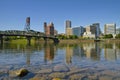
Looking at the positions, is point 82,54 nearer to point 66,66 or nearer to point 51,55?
point 51,55

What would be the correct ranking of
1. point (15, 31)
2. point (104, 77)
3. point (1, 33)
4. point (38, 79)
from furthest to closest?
point (15, 31), point (1, 33), point (104, 77), point (38, 79)

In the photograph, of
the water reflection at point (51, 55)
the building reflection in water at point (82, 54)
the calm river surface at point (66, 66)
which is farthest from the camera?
the building reflection in water at point (82, 54)

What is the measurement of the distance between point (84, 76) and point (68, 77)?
1700 millimetres

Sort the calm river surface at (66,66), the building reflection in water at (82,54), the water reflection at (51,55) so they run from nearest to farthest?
the calm river surface at (66,66) → the water reflection at (51,55) → the building reflection in water at (82,54)

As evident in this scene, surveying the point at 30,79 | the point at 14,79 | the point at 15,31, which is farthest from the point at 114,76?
the point at 15,31

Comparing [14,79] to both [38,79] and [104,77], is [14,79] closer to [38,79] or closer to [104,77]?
[38,79]

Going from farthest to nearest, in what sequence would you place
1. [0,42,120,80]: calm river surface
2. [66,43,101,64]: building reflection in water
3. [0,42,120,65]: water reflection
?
1. [66,43,101,64]: building reflection in water
2. [0,42,120,65]: water reflection
3. [0,42,120,80]: calm river surface

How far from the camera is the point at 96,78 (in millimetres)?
20422

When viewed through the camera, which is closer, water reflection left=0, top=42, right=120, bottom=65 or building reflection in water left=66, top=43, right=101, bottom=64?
water reflection left=0, top=42, right=120, bottom=65

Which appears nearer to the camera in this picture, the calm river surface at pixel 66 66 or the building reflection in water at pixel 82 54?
the calm river surface at pixel 66 66

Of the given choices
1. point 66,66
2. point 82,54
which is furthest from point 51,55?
point 66,66

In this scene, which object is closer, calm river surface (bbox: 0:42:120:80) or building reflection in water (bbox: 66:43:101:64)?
calm river surface (bbox: 0:42:120:80)

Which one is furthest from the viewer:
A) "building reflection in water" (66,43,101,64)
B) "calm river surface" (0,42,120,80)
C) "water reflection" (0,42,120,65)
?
"building reflection in water" (66,43,101,64)

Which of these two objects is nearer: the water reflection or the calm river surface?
the calm river surface
